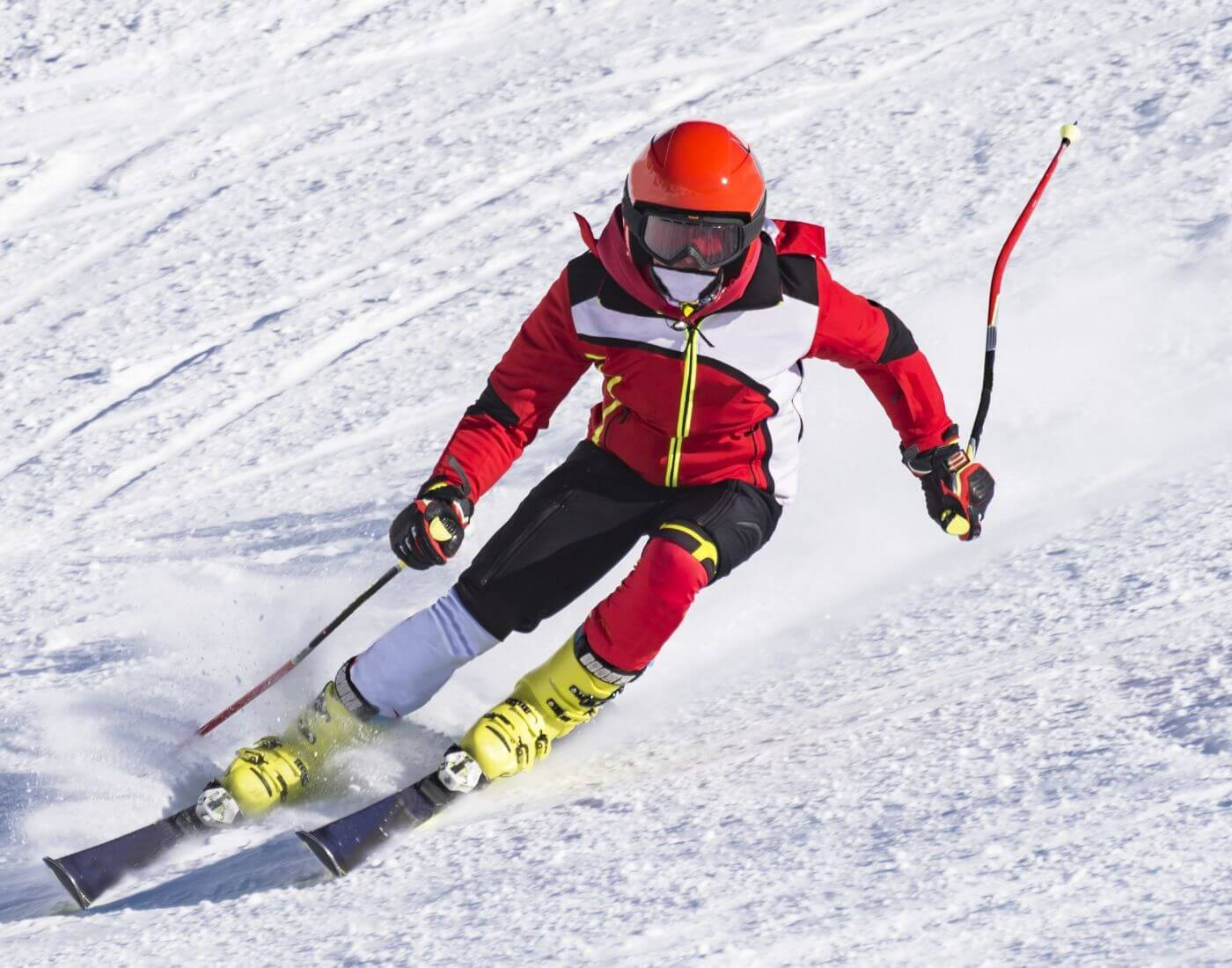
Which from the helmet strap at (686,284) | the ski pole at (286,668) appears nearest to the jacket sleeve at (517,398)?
the helmet strap at (686,284)

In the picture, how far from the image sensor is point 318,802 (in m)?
3.87

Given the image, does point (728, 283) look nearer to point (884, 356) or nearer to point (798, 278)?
point (798, 278)

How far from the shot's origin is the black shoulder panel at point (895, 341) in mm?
3881

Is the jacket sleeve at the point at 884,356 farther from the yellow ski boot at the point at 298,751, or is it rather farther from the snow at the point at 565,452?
the yellow ski boot at the point at 298,751

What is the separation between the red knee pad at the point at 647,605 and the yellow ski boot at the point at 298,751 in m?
0.68

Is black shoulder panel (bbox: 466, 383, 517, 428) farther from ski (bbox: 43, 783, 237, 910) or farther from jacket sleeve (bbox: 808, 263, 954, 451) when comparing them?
ski (bbox: 43, 783, 237, 910)

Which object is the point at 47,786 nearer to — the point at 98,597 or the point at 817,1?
the point at 98,597

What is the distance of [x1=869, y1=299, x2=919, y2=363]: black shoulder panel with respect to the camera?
3881mm

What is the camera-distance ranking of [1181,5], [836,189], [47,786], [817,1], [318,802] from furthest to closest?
[817,1] < [1181,5] < [836,189] < [47,786] < [318,802]

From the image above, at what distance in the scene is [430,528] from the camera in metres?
3.80

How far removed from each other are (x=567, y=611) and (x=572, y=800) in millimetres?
1351

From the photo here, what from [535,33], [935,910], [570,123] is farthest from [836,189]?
[935,910]

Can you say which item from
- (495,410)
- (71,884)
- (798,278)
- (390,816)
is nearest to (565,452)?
(495,410)

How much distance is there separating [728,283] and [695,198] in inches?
10.0
